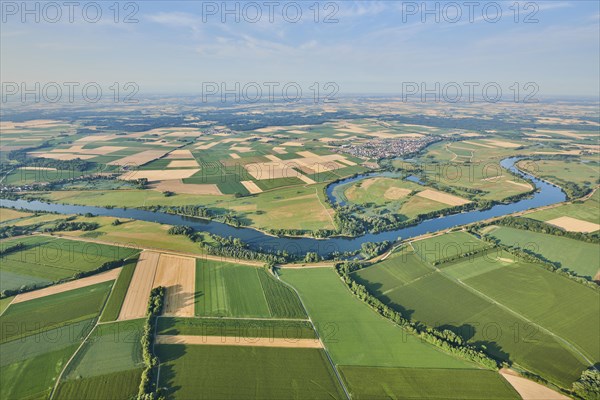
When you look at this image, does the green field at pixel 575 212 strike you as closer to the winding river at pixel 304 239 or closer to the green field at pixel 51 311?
the winding river at pixel 304 239

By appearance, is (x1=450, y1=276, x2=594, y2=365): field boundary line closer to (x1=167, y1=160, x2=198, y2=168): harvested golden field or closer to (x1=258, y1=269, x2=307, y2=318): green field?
(x1=258, y1=269, x2=307, y2=318): green field

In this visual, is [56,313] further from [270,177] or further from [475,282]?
[270,177]

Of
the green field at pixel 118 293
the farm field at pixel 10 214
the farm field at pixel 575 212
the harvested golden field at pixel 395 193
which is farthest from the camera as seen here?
the harvested golden field at pixel 395 193

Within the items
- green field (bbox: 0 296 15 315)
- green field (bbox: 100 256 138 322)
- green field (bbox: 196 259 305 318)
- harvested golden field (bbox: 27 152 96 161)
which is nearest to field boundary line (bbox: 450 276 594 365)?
green field (bbox: 196 259 305 318)

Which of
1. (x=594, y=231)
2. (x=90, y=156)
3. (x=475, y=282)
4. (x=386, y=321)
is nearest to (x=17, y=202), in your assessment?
(x=90, y=156)

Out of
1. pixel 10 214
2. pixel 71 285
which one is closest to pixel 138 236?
pixel 71 285

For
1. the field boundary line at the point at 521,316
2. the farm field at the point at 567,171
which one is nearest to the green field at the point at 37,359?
the field boundary line at the point at 521,316

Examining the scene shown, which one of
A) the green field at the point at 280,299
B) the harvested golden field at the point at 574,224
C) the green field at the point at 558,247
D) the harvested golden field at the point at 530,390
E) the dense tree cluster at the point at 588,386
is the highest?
the harvested golden field at the point at 574,224
